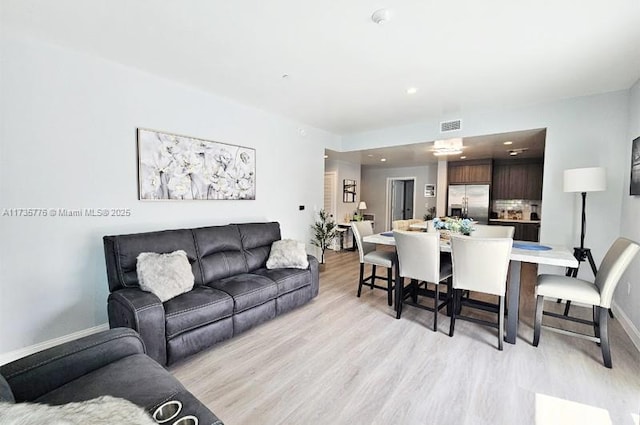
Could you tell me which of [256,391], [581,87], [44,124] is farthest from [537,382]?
[44,124]

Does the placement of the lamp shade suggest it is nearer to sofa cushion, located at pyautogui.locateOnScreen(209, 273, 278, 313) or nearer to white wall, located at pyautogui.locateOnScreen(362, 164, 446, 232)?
sofa cushion, located at pyautogui.locateOnScreen(209, 273, 278, 313)

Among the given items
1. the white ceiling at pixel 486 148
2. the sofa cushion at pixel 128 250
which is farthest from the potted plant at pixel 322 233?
the sofa cushion at pixel 128 250

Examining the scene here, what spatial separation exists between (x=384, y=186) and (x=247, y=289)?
6.96 metres

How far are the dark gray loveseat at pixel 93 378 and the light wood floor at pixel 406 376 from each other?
2.16ft

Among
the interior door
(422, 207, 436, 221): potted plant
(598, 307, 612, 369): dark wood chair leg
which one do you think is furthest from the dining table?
the interior door

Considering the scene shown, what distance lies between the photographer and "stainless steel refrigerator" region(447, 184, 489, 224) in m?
6.93

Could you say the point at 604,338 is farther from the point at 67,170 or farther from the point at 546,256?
the point at 67,170

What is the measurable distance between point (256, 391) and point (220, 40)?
2712 mm

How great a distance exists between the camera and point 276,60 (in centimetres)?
266

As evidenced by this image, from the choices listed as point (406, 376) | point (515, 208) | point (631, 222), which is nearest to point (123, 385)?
point (406, 376)

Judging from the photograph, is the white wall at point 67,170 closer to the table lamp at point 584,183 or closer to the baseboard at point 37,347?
the baseboard at point 37,347

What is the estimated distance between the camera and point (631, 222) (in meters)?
2.98

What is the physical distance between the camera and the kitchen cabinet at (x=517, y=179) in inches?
266

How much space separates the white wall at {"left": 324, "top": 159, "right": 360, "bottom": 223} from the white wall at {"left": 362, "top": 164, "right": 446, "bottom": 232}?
1.20 metres
